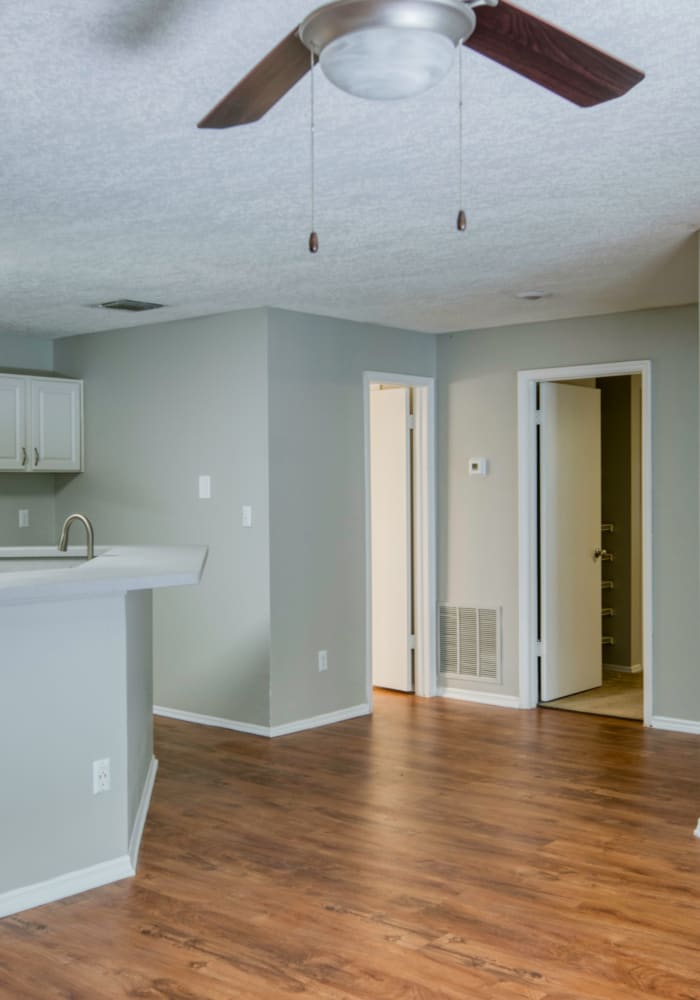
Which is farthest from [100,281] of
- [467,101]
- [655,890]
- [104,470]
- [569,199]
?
[655,890]

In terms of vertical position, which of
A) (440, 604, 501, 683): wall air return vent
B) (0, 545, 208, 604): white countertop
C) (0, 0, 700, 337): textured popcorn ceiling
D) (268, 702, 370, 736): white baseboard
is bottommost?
(268, 702, 370, 736): white baseboard

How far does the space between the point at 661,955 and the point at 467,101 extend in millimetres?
2454

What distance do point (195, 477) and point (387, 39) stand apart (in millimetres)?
4748

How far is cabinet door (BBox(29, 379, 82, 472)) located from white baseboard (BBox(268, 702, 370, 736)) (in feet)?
7.43

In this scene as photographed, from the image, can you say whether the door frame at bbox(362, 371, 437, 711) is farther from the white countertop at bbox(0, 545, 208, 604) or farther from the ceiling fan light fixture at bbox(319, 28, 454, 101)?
the ceiling fan light fixture at bbox(319, 28, 454, 101)

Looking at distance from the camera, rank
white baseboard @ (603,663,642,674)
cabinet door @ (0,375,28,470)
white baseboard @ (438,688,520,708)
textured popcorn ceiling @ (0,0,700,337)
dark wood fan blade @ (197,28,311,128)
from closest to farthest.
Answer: dark wood fan blade @ (197,28,311,128) → textured popcorn ceiling @ (0,0,700,337) → cabinet door @ (0,375,28,470) → white baseboard @ (438,688,520,708) → white baseboard @ (603,663,642,674)

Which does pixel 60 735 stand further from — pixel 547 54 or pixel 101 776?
pixel 547 54

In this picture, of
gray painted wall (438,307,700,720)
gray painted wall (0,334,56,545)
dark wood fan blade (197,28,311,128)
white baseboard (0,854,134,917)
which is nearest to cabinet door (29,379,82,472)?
gray painted wall (0,334,56,545)

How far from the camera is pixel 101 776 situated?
12.0ft

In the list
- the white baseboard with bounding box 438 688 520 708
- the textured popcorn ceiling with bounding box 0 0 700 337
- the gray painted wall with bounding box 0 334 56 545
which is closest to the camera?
the textured popcorn ceiling with bounding box 0 0 700 337

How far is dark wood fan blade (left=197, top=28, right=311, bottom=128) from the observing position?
1838 mm

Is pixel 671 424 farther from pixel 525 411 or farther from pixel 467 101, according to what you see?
pixel 467 101

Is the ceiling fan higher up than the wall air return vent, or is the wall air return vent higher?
the ceiling fan

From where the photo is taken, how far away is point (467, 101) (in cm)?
283
